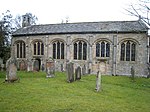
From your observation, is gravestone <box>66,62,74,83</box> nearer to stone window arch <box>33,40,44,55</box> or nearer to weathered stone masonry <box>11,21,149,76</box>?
weathered stone masonry <box>11,21,149,76</box>

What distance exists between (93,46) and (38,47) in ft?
31.0

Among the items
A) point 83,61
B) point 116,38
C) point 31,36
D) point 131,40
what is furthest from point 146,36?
point 31,36

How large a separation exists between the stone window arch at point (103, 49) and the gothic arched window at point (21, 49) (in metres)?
13.0

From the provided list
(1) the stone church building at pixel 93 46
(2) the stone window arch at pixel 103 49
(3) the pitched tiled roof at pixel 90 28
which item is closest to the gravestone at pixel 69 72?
(1) the stone church building at pixel 93 46

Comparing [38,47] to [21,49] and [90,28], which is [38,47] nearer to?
[21,49]

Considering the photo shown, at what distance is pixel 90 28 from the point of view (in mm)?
32656

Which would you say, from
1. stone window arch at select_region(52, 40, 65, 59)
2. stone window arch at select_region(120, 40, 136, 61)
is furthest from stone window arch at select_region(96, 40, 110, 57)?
stone window arch at select_region(52, 40, 65, 59)

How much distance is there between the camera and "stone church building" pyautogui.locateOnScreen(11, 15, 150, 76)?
29.9 meters

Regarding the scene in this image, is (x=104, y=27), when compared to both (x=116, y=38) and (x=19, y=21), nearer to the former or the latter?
(x=116, y=38)

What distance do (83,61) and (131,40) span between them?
7.46 m

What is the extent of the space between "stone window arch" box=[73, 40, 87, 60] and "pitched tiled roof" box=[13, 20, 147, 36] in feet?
5.97

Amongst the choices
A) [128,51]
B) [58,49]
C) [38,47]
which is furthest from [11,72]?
[38,47]

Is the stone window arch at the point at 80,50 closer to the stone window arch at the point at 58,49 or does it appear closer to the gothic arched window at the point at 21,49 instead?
the stone window arch at the point at 58,49

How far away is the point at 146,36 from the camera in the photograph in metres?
29.2
